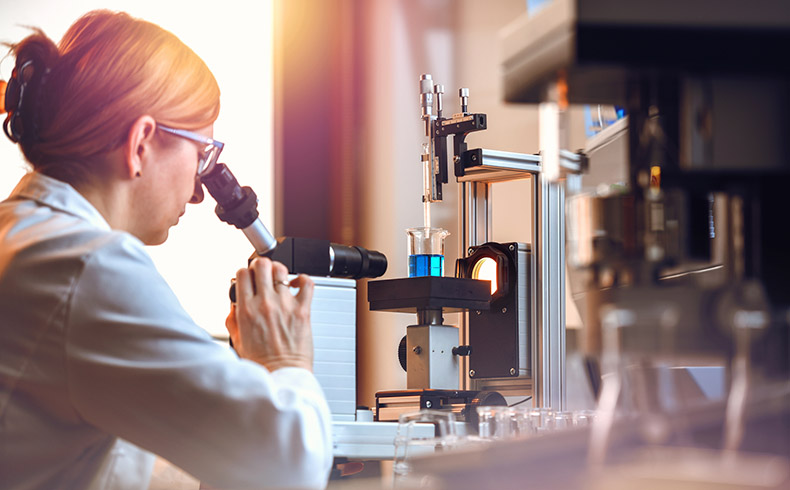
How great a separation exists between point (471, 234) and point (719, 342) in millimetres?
1484

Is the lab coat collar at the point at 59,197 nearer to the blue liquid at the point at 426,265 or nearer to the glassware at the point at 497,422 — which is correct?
the glassware at the point at 497,422

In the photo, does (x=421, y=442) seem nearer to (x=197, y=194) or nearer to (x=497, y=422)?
(x=497, y=422)

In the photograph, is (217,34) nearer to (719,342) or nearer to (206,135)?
(206,135)

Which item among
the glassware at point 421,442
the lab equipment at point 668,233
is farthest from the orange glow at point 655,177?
the glassware at point 421,442

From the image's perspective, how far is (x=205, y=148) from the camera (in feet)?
4.93

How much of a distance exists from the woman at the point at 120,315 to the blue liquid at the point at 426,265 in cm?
57

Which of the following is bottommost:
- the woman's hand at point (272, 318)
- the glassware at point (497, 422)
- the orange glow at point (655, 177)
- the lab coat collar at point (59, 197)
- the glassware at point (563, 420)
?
the glassware at point (563, 420)

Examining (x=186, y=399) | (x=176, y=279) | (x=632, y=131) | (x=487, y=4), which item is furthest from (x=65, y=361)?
(x=487, y=4)

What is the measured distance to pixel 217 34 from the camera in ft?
12.6

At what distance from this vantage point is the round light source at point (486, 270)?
195cm

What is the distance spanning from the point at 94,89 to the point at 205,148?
0.21 meters

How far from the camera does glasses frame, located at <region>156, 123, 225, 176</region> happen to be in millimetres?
1424

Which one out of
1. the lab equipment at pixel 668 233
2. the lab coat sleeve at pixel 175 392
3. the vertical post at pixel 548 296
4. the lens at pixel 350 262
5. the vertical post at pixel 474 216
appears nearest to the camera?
the lab equipment at pixel 668 233

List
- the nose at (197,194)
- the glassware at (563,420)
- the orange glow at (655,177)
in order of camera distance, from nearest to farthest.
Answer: the orange glow at (655,177), the glassware at (563,420), the nose at (197,194)
